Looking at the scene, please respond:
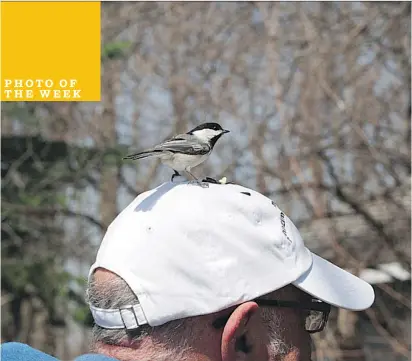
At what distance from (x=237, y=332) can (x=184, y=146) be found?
0.74m

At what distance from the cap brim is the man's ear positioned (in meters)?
0.13

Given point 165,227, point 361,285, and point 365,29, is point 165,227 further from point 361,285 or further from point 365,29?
point 365,29

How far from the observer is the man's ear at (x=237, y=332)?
4.04 ft

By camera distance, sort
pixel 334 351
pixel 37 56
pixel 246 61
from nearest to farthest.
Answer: pixel 37 56 < pixel 334 351 < pixel 246 61

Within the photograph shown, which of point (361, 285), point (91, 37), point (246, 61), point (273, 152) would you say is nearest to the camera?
point (361, 285)

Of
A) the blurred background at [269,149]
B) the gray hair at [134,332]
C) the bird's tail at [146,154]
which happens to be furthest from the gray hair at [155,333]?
the blurred background at [269,149]

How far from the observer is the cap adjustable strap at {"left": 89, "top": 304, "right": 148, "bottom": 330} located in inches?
49.7

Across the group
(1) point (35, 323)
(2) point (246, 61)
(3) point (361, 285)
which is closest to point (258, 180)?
(2) point (246, 61)

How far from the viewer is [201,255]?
1285 millimetres

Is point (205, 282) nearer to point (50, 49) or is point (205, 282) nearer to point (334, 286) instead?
point (334, 286)

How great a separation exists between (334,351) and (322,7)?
10.2ft

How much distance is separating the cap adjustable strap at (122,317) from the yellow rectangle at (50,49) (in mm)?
2844

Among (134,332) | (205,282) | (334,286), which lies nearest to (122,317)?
(134,332)

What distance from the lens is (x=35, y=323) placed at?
9.35 m
